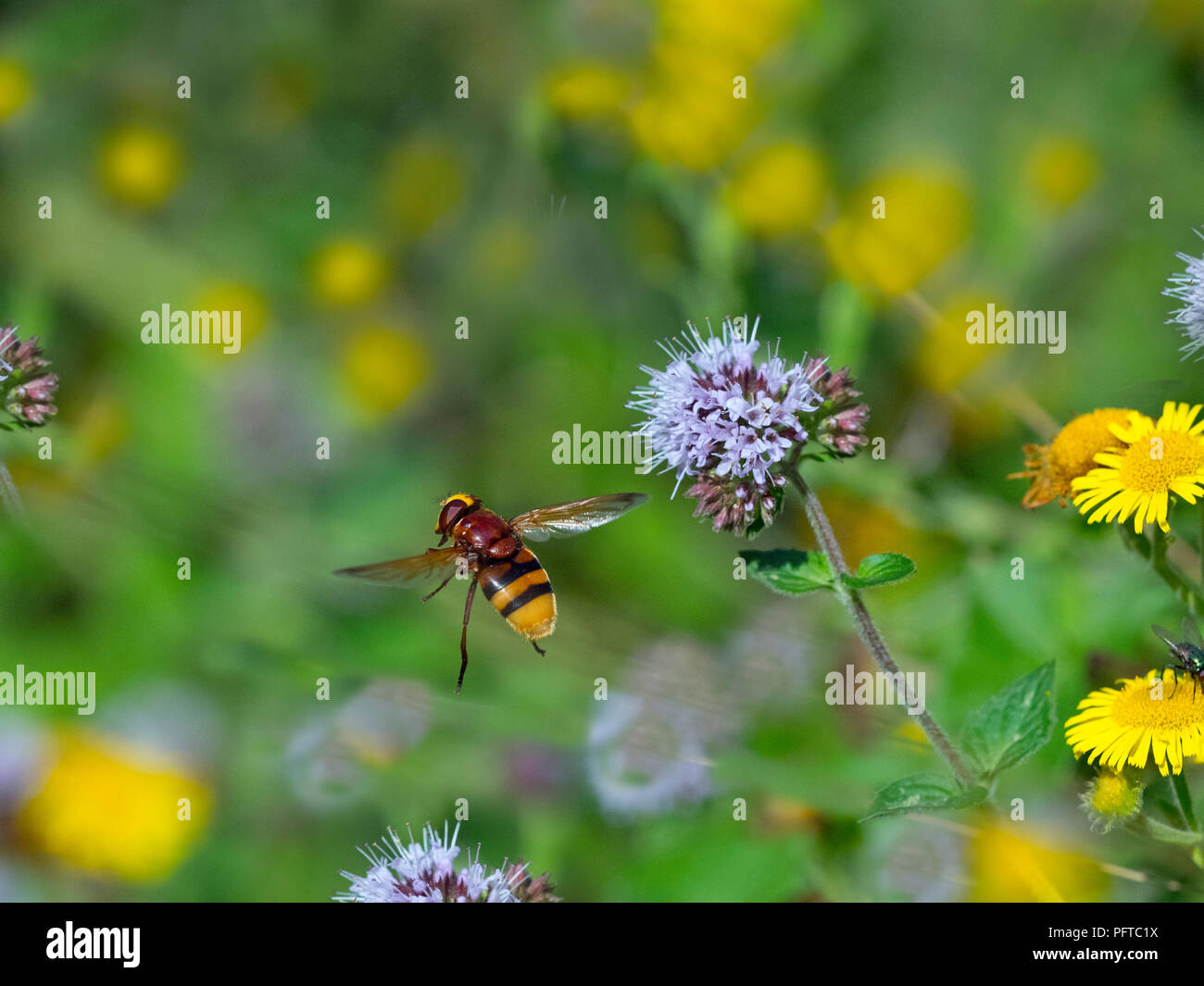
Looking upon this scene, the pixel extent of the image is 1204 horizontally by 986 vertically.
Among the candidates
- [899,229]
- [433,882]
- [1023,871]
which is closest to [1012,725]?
[1023,871]

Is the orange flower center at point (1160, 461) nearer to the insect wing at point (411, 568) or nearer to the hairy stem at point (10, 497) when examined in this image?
the insect wing at point (411, 568)

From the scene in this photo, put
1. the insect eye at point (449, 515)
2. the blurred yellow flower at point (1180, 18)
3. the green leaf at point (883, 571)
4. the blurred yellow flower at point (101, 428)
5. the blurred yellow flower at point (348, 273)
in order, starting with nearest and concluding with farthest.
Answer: the green leaf at point (883, 571)
the insect eye at point (449, 515)
the blurred yellow flower at point (101, 428)
the blurred yellow flower at point (1180, 18)
the blurred yellow flower at point (348, 273)

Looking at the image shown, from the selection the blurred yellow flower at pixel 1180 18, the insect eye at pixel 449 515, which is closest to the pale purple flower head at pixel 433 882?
the insect eye at pixel 449 515

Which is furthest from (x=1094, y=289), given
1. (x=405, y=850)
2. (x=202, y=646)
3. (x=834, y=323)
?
(x=202, y=646)

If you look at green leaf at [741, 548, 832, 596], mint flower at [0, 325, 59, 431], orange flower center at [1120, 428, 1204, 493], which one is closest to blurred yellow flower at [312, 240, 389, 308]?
mint flower at [0, 325, 59, 431]
